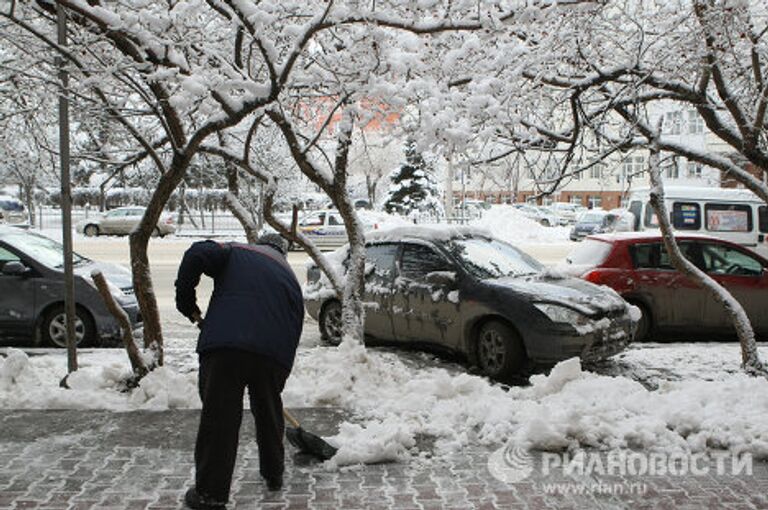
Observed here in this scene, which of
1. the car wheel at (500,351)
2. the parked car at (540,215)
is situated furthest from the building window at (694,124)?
the parked car at (540,215)

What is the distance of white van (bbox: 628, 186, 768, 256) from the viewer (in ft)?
58.4

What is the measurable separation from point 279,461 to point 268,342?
84cm

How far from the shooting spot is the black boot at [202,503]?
4117mm

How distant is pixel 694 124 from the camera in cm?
1123

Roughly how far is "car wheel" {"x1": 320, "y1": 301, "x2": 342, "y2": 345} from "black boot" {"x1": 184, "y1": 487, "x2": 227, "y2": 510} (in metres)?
6.00

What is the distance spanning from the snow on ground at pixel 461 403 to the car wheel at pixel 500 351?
136 centimetres

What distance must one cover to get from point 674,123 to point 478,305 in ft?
13.7

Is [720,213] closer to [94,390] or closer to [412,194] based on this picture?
[94,390]

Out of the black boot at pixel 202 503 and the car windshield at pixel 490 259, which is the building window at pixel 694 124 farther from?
the black boot at pixel 202 503

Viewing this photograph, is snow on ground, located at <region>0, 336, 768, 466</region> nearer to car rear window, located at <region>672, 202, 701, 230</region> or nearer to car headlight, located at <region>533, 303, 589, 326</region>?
car headlight, located at <region>533, 303, 589, 326</region>

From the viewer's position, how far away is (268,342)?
4.15 metres

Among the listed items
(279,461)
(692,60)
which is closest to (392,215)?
(692,60)

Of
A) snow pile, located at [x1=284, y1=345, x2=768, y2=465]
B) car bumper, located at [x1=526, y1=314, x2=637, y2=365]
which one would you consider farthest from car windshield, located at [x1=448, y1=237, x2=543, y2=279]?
snow pile, located at [x1=284, y1=345, x2=768, y2=465]

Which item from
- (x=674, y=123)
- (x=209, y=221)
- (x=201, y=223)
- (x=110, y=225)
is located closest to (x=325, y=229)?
(x=110, y=225)
